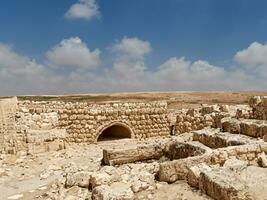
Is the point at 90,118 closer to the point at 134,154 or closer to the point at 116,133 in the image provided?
the point at 116,133

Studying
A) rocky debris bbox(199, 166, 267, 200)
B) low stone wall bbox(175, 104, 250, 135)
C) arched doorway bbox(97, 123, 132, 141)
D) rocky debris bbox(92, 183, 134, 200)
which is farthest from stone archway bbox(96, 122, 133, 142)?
rocky debris bbox(199, 166, 267, 200)

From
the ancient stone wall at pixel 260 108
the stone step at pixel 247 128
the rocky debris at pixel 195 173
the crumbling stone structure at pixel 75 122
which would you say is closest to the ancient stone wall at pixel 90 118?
the crumbling stone structure at pixel 75 122

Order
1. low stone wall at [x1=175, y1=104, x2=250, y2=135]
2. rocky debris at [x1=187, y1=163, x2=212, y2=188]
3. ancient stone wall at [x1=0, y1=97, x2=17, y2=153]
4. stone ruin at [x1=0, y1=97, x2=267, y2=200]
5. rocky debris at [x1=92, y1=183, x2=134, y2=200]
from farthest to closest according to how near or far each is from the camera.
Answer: low stone wall at [x1=175, y1=104, x2=250, y2=135] → ancient stone wall at [x1=0, y1=97, x2=17, y2=153] → rocky debris at [x1=187, y1=163, x2=212, y2=188] → stone ruin at [x1=0, y1=97, x2=267, y2=200] → rocky debris at [x1=92, y1=183, x2=134, y2=200]

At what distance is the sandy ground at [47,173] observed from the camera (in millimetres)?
5875

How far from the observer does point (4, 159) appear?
11.8 meters

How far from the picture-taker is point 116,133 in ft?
59.9

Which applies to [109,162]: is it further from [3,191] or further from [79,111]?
[79,111]

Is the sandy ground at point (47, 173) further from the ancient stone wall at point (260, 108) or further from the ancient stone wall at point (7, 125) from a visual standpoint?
the ancient stone wall at point (260, 108)

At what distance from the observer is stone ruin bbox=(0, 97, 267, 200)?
5.72 meters

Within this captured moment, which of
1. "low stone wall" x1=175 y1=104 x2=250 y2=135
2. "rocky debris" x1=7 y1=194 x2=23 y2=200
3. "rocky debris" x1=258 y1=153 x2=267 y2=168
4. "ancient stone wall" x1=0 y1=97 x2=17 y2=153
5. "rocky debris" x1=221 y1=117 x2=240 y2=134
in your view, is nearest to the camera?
"rocky debris" x1=258 y1=153 x2=267 y2=168

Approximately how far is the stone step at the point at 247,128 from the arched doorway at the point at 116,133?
7223 millimetres

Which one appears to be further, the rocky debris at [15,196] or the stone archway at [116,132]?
the stone archway at [116,132]

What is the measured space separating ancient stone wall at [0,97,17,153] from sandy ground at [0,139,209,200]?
0.50 meters

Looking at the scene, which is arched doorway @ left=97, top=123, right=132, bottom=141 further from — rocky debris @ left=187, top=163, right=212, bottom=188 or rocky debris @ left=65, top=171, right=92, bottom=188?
rocky debris @ left=187, top=163, right=212, bottom=188
